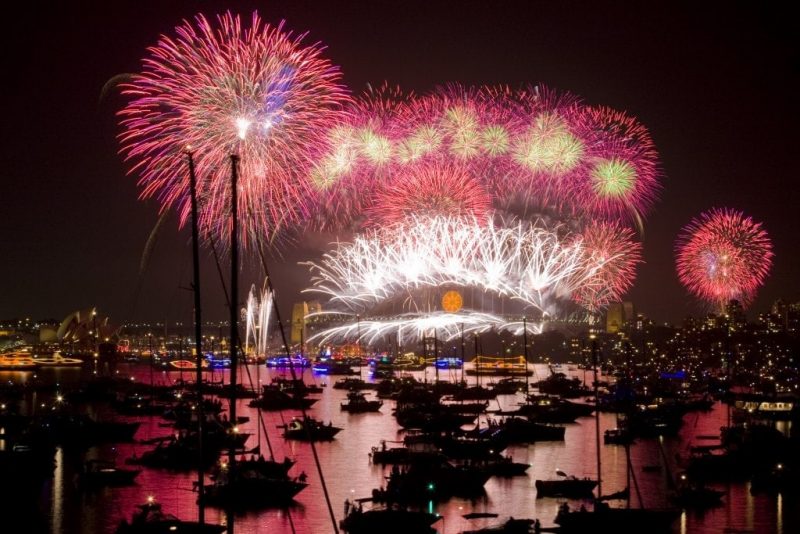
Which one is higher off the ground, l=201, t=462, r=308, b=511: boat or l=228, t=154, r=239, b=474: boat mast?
l=228, t=154, r=239, b=474: boat mast

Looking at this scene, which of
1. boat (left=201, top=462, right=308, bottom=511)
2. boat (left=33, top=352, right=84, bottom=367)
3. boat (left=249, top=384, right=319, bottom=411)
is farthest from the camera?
boat (left=33, top=352, right=84, bottom=367)

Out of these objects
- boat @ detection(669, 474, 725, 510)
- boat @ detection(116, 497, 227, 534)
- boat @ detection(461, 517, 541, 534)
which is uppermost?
boat @ detection(116, 497, 227, 534)

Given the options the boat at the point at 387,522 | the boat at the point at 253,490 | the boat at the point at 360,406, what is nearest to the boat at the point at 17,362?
the boat at the point at 360,406

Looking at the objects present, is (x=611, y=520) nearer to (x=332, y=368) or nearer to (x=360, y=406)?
(x=360, y=406)

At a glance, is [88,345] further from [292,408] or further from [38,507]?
[38,507]

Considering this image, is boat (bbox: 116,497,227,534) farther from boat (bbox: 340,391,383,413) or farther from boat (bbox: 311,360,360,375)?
boat (bbox: 311,360,360,375)

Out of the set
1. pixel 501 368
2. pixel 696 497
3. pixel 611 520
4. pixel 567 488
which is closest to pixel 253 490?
pixel 567 488

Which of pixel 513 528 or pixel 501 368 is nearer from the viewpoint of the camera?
pixel 513 528

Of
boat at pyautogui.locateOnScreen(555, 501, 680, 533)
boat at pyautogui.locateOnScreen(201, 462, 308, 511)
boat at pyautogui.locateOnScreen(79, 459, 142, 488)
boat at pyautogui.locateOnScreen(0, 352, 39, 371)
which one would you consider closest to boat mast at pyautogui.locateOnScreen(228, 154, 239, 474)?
boat at pyautogui.locateOnScreen(201, 462, 308, 511)

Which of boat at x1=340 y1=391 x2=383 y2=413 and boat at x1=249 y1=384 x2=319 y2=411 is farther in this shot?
boat at x1=249 y1=384 x2=319 y2=411
